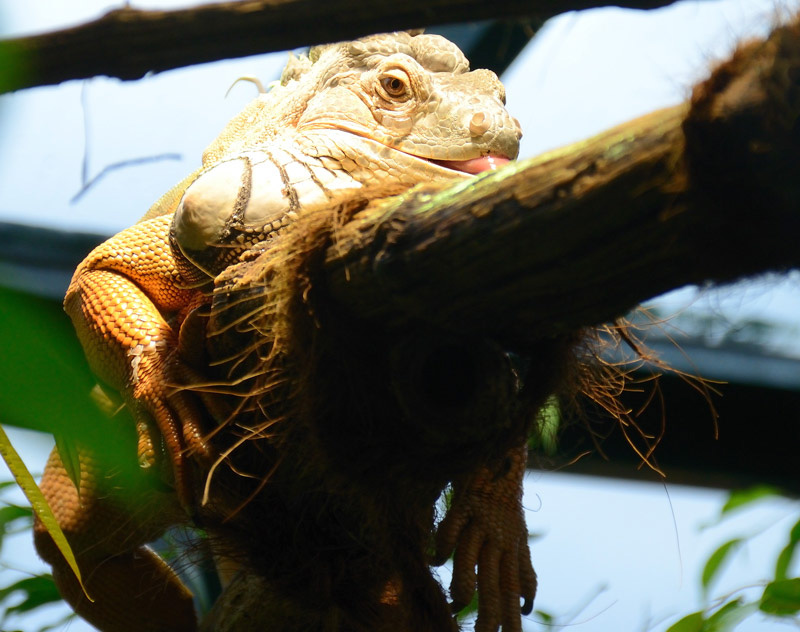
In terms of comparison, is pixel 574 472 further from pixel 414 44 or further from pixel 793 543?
pixel 414 44

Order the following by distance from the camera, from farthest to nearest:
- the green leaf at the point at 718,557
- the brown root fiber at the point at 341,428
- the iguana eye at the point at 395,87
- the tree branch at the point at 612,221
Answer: the green leaf at the point at 718,557, the iguana eye at the point at 395,87, the brown root fiber at the point at 341,428, the tree branch at the point at 612,221

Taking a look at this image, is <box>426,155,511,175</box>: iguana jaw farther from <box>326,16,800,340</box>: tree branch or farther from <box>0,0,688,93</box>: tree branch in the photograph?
<box>0,0,688,93</box>: tree branch

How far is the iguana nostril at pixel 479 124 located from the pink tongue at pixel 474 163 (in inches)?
2.4

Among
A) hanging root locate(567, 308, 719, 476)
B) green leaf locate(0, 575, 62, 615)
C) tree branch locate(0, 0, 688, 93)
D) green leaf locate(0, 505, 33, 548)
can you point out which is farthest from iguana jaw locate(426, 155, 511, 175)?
green leaf locate(0, 575, 62, 615)

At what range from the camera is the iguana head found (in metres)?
2.12

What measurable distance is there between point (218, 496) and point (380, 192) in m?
0.92

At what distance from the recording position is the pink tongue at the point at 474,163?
6.92 ft

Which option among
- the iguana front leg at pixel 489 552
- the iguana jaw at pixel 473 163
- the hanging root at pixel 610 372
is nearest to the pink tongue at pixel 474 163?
the iguana jaw at pixel 473 163

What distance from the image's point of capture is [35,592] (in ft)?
10.6

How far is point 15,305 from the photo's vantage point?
2.73ft

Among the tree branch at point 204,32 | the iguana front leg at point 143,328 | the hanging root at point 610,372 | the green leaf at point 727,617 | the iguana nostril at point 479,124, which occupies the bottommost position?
the green leaf at point 727,617

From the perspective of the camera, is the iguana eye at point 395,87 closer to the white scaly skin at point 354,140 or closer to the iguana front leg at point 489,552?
the white scaly skin at point 354,140

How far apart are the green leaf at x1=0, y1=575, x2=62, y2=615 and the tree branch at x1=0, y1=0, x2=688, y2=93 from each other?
2.98 m

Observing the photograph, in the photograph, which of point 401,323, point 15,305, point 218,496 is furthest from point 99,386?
point 15,305
